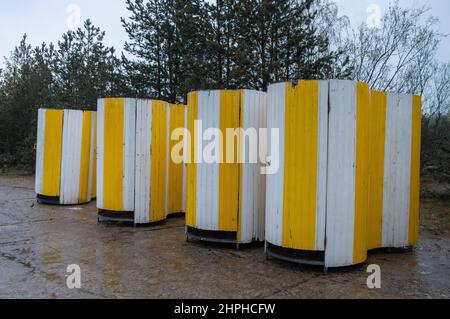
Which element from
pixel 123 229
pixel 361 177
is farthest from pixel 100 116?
pixel 361 177

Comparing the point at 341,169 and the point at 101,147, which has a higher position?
the point at 101,147

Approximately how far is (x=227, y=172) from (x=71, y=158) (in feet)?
18.5

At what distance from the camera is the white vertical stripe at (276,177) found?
554 cm

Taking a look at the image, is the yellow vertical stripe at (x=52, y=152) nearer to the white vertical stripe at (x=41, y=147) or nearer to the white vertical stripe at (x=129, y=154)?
the white vertical stripe at (x=41, y=147)

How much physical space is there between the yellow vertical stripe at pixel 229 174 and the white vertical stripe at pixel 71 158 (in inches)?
218

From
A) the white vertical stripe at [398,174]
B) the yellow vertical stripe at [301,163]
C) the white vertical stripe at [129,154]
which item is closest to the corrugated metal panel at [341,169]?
the yellow vertical stripe at [301,163]

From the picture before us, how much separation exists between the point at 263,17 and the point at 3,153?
15.9m

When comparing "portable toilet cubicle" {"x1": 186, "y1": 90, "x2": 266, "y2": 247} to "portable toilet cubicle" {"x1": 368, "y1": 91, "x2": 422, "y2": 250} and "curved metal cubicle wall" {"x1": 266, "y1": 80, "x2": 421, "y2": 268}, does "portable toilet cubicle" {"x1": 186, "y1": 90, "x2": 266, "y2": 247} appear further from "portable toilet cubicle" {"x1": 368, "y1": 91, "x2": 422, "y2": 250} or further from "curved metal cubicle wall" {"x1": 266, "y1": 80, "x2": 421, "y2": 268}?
"portable toilet cubicle" {"x1": 368, "y1": 91, "x2": 422, "y2": 250}

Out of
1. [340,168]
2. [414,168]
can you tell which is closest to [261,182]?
[340,168]

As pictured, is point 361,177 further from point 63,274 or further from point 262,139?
point 63,274

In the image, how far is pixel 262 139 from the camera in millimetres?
6406

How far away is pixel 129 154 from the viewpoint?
26.6 ft

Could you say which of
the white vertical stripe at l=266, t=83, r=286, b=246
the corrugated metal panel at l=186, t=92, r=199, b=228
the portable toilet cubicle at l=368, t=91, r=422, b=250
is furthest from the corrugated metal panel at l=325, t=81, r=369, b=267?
the corrugated metal panel at l=186, t=92, r=199, b=228

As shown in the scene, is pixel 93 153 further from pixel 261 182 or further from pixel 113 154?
pixel 261 182
